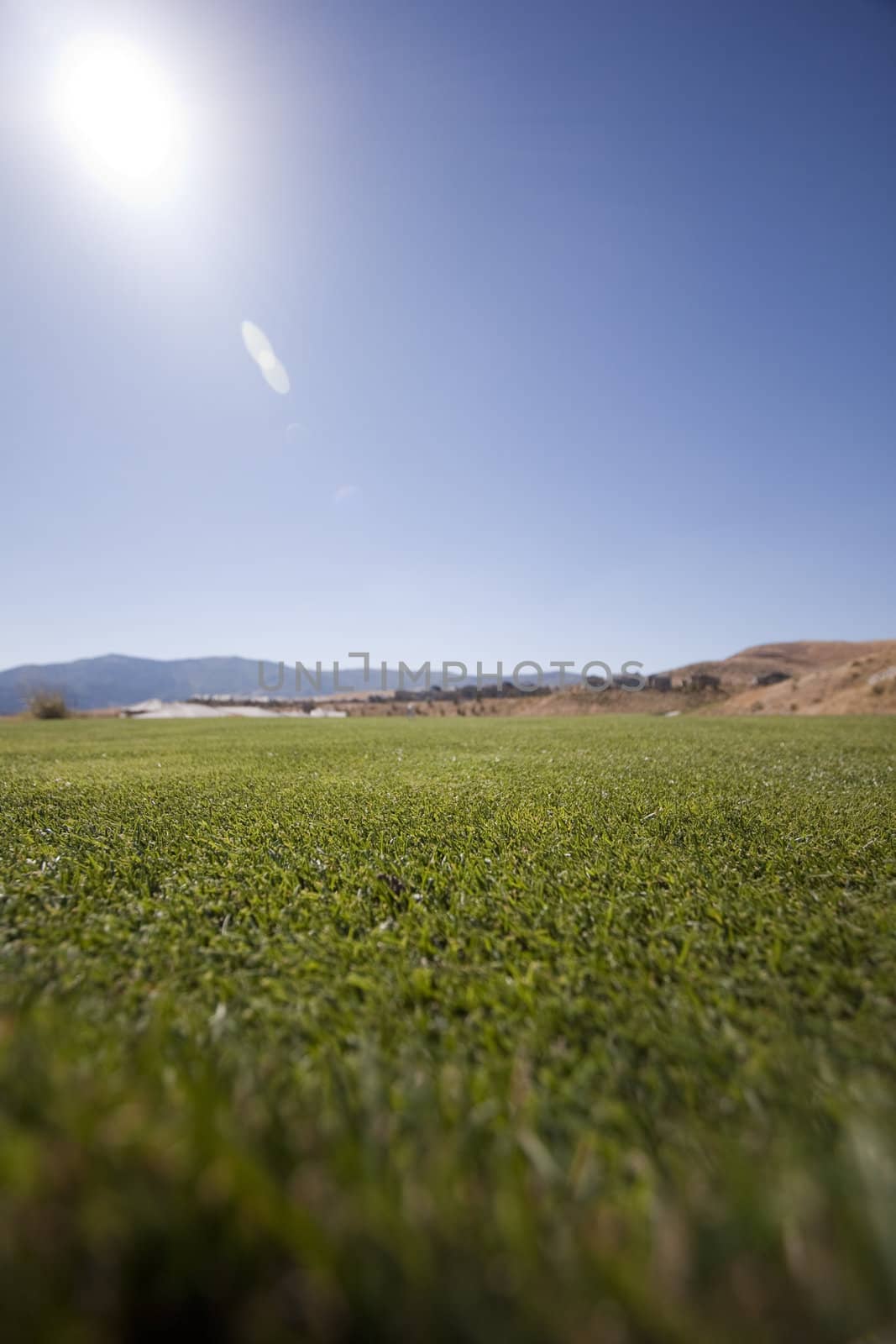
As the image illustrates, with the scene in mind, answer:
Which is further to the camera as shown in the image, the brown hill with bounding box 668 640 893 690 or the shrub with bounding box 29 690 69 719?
the brown hill with bounding box 668 640 893 690

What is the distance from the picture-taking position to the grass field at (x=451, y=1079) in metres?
0.45

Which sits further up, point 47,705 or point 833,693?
point 833,693

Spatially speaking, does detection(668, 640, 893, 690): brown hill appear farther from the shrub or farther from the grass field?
the grass field

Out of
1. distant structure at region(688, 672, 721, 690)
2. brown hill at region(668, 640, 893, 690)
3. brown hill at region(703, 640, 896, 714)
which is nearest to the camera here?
brown hill at region(703, 640, 896, 714)

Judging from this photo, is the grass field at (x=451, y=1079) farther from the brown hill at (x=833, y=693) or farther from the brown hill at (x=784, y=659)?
the brown hill at (x=784, y=659)

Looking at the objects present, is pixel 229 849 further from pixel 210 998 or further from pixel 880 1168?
pixel 880 1168

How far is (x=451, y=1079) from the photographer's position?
870 millimetres

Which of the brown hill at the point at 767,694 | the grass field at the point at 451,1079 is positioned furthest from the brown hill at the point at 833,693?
the grass field at the point at 451,1079

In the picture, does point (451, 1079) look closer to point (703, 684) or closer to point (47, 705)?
point (47, 705)

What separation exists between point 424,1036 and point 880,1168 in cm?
69

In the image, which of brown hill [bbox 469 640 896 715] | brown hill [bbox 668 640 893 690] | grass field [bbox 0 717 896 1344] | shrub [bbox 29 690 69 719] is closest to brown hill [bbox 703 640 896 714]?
brown hill [bbox 469 640 896 715]

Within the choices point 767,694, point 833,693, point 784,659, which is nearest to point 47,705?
point 767,694

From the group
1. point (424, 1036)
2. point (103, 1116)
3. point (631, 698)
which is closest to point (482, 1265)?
point (103, 1116)

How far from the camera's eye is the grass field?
455mm
